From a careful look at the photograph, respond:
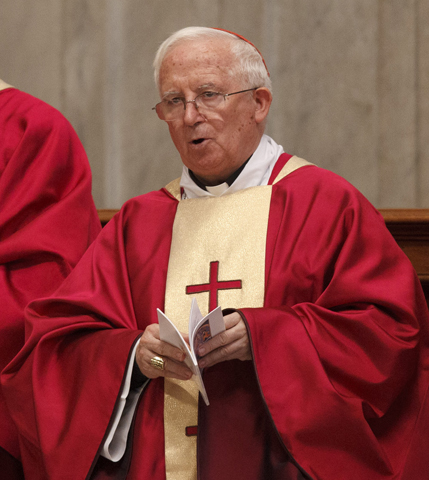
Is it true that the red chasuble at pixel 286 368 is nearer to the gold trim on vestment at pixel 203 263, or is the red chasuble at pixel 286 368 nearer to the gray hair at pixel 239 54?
the gold trim on vestment at pixel 203 263

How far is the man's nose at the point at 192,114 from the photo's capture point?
304 centimetres

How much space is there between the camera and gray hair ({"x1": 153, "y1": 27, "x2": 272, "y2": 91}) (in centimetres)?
313

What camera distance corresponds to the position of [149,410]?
2.79m

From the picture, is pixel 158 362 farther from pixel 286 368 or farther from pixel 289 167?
pixel 289 167

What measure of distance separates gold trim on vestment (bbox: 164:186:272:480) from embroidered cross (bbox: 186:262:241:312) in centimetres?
2

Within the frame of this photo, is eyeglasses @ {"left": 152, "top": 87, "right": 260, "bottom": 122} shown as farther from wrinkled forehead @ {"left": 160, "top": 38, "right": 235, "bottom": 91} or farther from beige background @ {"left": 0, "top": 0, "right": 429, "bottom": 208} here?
beige background @ {"left": 0, "top": 0, "right": 429, "bottom": 208}

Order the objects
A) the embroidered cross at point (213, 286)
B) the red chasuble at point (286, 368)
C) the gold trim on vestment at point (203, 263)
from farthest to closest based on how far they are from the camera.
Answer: the embroidered cross at point (213, 286), the gold trim on vestment at point (203, 263), the red chasuble at point (286, 368)

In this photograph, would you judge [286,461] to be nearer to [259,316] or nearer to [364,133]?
[259,316]

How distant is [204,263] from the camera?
2986mm

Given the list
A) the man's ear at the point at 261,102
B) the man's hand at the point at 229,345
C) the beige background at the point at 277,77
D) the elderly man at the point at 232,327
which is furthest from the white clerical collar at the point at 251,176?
the beige background at the point at 277,77

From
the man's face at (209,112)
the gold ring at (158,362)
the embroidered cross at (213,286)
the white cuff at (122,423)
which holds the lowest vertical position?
the white cuff at (122,423)

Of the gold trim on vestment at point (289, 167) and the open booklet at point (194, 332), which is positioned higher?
the gold trim on vestment at point (289, 167)

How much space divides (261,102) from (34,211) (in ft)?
3.56

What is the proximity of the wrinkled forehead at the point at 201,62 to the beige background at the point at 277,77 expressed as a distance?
63.1 inches
